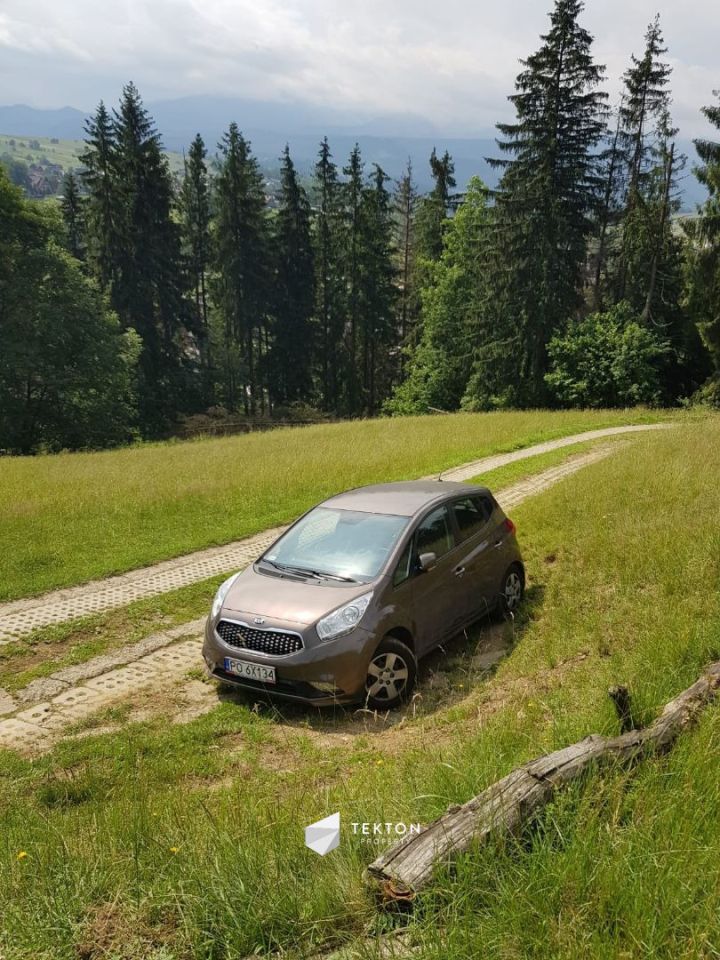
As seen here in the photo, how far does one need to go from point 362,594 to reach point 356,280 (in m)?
47.2

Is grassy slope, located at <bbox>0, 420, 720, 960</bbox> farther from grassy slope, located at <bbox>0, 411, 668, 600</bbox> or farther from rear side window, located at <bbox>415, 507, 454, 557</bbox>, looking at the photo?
grassy slope, located at <bbox>0, 411, 668, 600</bbox>

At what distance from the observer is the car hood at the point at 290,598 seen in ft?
20.4

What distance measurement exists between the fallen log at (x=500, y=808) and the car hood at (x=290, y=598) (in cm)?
317

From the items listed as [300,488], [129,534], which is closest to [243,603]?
[129,534]

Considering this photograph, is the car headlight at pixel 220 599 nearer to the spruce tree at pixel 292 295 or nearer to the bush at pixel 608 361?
the bush at pixel 608 361

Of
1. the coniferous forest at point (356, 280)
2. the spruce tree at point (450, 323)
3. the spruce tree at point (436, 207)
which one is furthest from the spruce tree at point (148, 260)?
the spruce tree at point (436, 207)

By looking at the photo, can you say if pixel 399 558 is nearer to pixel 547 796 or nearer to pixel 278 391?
pixel 547 796

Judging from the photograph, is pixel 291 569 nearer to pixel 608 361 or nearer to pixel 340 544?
pixel 340 544

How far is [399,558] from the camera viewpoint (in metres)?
6.89

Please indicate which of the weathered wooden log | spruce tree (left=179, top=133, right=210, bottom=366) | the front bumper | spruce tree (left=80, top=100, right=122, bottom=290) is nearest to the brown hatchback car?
the front bumper

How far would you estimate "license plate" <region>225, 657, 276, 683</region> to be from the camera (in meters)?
6.07

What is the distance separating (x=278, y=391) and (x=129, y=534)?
4265 centimetres

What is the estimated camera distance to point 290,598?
6.44 metres

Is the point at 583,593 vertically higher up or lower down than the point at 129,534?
higher up
